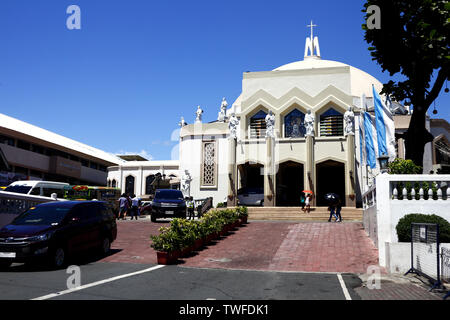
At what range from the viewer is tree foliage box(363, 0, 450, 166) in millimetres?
11484

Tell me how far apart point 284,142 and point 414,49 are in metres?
17.4

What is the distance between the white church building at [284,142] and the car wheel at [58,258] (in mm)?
19657

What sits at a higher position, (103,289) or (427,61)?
(427,61)

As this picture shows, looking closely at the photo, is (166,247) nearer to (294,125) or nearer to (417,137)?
(417,137)

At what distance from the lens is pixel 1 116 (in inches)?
1662

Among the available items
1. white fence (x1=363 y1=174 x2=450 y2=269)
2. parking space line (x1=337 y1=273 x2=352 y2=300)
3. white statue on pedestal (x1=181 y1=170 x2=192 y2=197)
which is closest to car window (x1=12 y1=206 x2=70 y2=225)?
parking space line (x1=337 y1=273 x2=352 y2=300)

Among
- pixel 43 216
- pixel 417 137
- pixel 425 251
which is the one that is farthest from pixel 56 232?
pixel 417 137

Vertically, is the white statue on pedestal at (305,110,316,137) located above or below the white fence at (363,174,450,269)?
above

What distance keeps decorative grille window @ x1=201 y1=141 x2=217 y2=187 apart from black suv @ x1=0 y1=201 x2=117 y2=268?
2029cm

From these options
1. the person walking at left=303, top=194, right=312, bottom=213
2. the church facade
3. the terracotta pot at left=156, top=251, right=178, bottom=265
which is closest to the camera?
the terracotta pot at left=156, top=251, right=178, bottom=265

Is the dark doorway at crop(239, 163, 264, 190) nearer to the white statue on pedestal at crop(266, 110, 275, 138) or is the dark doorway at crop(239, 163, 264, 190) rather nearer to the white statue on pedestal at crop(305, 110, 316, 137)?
the white statue on pedestal at crop(266, 110, 275, 138)
